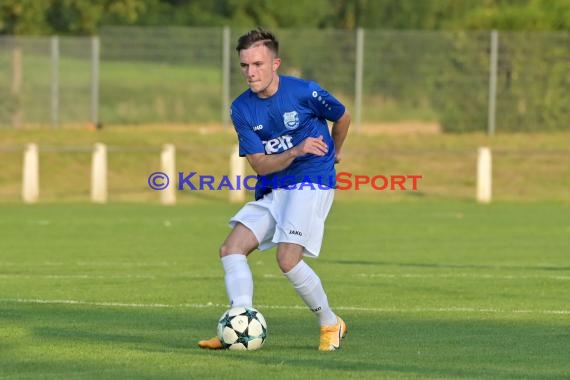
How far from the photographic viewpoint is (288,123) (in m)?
10.8

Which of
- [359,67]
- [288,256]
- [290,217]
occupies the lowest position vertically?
[288,256]

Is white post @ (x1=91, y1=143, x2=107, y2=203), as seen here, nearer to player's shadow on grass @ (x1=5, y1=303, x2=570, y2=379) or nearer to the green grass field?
the green grass field

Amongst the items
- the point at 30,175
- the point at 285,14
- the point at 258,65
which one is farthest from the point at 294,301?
the point at 285,14

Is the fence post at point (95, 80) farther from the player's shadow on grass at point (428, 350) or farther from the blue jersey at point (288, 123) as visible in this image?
the blue jersey at point (288, 123)

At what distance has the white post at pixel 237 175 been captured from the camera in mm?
34219

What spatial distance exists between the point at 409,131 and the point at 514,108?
113 inches

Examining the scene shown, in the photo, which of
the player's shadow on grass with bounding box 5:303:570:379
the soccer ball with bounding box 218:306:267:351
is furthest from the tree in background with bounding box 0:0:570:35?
the soccer ball with bounding box 218:306:267:351

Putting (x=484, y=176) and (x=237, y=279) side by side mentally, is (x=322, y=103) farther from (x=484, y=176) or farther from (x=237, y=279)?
(x=484, y=176)

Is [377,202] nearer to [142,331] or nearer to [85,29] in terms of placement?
[85,29]

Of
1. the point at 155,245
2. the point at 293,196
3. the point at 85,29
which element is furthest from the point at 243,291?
the point at 85,29

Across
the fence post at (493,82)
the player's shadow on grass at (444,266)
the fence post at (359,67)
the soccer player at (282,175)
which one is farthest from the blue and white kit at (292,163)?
the fence post at (493,82)

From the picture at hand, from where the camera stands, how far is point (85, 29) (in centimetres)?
4947

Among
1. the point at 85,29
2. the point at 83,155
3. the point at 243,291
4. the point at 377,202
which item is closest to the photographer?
the point at 243,291

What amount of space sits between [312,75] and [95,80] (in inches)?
220
